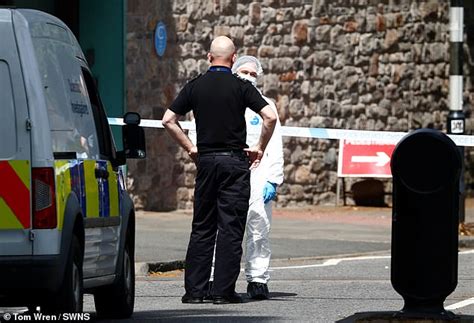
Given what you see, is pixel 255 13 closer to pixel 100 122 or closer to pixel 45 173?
pixel 100 122

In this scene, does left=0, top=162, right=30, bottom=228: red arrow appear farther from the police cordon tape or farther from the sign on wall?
the sign on wall

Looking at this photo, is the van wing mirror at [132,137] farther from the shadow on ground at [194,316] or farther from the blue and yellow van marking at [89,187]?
the shadow on ground at [194,316]

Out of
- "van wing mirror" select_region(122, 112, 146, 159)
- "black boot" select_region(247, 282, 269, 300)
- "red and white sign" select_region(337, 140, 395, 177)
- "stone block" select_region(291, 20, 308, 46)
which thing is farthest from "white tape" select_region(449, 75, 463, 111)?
"van wing mirror" select_region(122, 112, 146, 159)

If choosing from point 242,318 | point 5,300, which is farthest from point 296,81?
point 5,300

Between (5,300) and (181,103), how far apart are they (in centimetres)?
338

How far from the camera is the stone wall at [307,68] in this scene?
2175cm

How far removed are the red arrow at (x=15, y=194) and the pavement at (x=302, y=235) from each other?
19.2ft

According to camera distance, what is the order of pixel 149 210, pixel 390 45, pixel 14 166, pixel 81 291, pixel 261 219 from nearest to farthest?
1. pixel 14 166
2. pixel 81 291
3. pixel 261 219
4. pixel 149 210
5. pixel 390 45

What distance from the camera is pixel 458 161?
9.45 metres

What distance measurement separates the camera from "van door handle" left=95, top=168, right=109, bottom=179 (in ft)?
Result: 32.0

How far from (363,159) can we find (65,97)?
46.2ft

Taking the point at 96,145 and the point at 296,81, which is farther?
the point at 296,81

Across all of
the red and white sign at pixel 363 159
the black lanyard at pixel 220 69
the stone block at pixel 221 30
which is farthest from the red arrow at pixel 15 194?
the red and white sign at pixel 363 159

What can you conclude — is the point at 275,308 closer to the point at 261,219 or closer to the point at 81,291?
the point at 261,219
